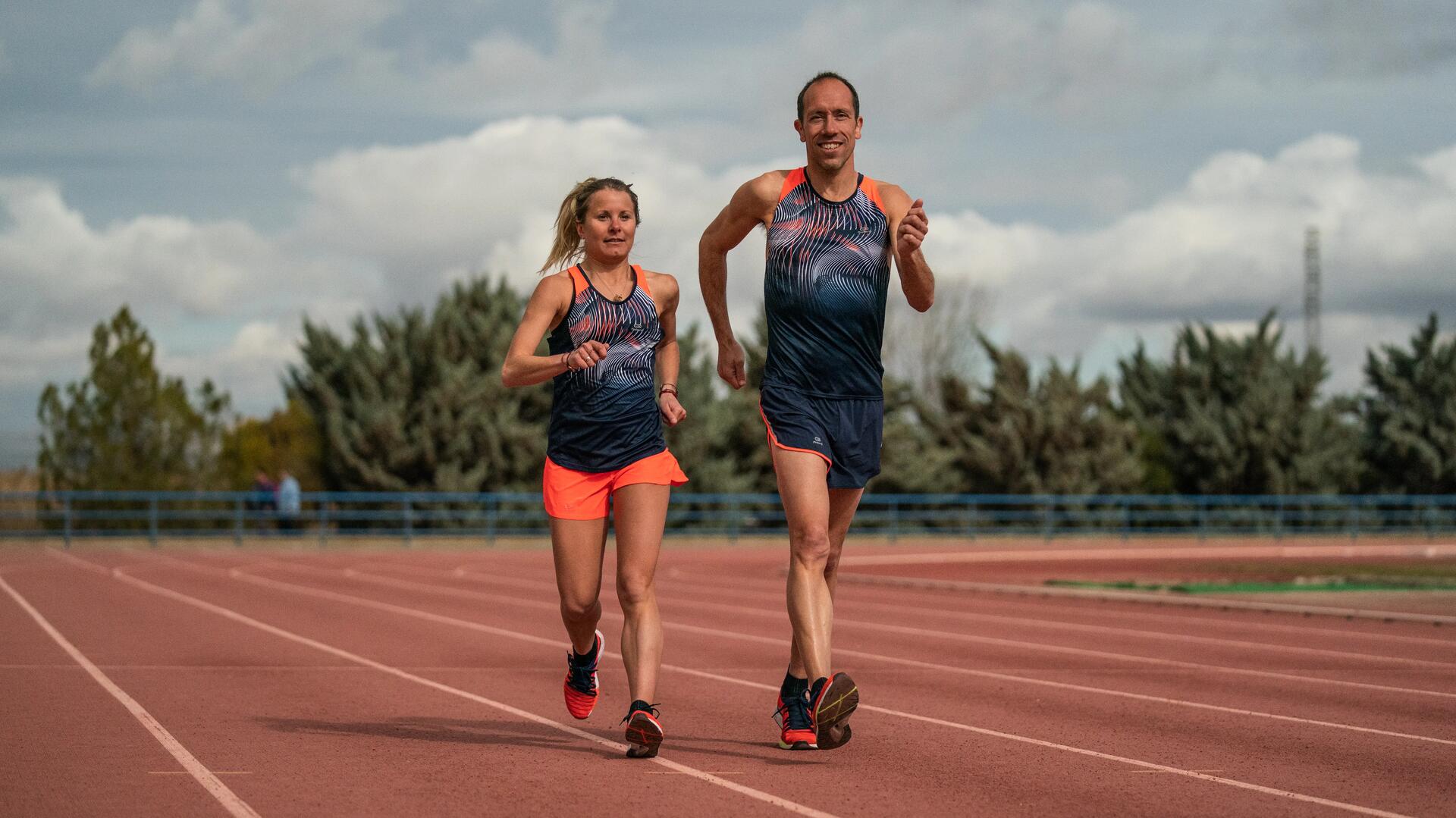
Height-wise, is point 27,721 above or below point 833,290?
below

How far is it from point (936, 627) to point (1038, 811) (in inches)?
348

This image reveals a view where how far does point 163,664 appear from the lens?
10.5m

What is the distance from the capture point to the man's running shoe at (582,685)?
691 centimetres

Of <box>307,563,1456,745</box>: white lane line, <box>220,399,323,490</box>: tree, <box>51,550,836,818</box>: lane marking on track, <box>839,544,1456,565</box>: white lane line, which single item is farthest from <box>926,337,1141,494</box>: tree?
<box>51,550,836,818</box>: lane marking on track

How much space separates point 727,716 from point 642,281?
2.36m

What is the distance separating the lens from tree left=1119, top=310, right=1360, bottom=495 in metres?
47.5

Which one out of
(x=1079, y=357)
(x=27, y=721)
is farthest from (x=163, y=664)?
(x=1079, y=357)

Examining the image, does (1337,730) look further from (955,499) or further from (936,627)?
(955,499)

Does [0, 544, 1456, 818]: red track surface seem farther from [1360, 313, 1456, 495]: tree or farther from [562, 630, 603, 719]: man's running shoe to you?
[1360, 313, 1456, 495]: tree

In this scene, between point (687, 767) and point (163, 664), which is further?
point (163, 664)

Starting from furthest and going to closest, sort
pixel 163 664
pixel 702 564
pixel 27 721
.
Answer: pixel 702 564 → pixel 163 664 → pixel 27 721

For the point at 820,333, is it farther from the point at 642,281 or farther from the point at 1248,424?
the point at 1248,424

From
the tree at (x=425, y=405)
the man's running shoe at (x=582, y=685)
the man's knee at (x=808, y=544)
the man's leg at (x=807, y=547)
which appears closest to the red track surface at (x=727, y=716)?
the man's running shoe at (x=582, y=685)

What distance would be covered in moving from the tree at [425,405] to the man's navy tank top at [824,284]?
1287 inches
